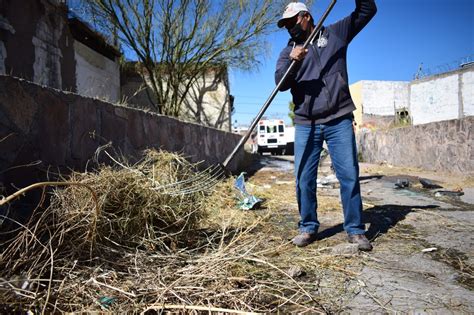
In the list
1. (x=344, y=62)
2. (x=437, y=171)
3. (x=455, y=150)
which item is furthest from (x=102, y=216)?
(x=437, y=171)

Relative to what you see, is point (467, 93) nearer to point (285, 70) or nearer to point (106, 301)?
point (285, 70)

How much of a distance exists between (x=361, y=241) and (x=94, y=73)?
11024mm

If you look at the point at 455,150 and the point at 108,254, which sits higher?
the point at 455,150

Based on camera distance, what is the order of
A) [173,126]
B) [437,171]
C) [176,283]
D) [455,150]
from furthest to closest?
[437,171]
[455,150]
[173,126]
[176,283]

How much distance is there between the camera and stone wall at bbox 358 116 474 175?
7.14 m

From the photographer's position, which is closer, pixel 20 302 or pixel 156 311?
pixel 20 302

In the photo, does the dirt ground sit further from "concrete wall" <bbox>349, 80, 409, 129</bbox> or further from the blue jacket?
"concrete wall" <bbox>349, 80, 409, 129</bbox>

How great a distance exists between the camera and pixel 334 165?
2402 mm

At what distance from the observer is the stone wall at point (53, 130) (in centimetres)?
178

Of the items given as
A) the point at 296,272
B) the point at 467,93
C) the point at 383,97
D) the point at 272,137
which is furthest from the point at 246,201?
the point at 383,97

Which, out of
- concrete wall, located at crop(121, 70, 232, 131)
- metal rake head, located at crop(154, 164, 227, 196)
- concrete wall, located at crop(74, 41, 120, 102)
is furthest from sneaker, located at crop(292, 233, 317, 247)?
concrete wall, located at crop(121, 70, 232, 131)

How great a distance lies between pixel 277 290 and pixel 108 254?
2.80 feet

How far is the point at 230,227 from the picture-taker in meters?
2.59

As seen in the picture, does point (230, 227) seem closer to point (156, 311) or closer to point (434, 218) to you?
point (156, 311)
